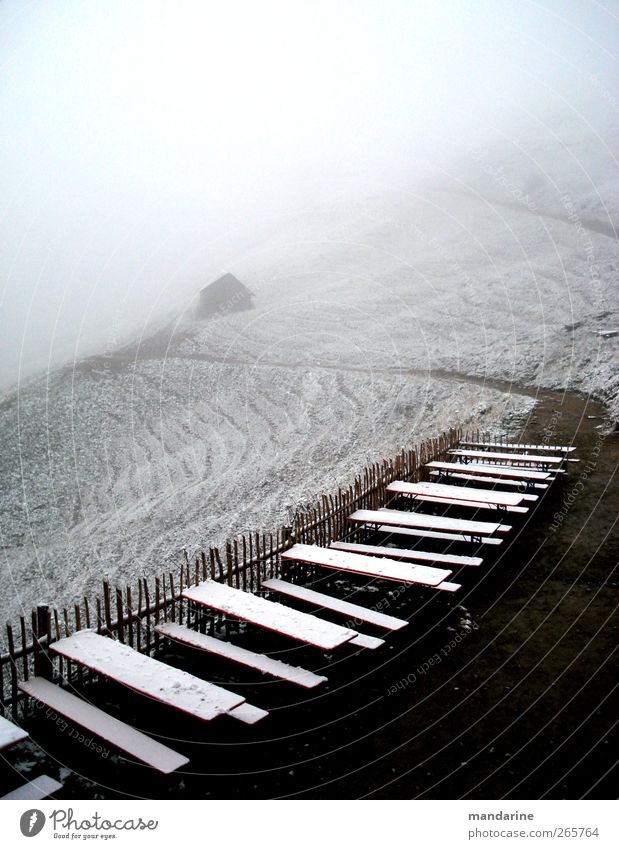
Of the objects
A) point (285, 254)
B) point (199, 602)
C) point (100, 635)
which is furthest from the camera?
point (285, 254)

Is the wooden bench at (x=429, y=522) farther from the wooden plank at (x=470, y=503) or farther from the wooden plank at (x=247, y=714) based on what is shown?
the wooden plank at (x=247, y=714)

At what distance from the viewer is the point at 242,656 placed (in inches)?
276

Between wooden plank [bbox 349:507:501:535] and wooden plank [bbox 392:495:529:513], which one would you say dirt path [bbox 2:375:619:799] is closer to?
wooden plank [bbox 349:507:501:535]

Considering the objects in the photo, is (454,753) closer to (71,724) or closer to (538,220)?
(71,724)

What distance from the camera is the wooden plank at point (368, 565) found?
8.34m

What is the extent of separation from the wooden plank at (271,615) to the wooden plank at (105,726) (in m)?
1.78

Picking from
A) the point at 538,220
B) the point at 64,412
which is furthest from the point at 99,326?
the point at 538,220

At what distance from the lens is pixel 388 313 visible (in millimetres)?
34531

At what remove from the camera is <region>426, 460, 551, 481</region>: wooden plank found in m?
12.5

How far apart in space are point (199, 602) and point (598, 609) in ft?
16.1

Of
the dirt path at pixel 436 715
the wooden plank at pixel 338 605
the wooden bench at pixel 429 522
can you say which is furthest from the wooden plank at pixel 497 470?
the wooden plank at pixel 338 605
